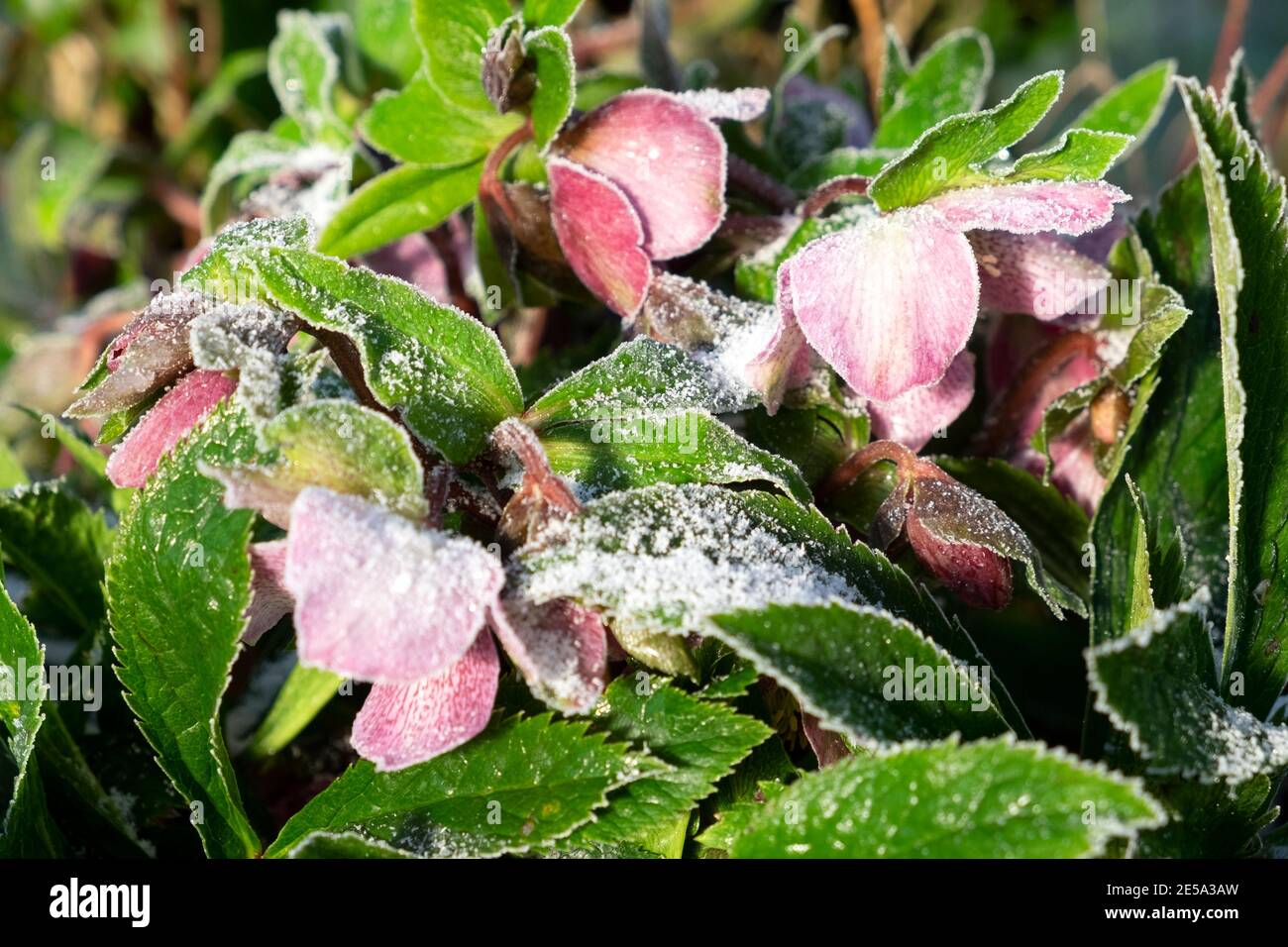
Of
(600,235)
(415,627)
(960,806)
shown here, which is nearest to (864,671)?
(960,806)

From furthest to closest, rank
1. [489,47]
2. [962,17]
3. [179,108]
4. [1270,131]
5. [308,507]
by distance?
[962,17]
[179,108]
[1270,131]
[489,47]
[308,507]

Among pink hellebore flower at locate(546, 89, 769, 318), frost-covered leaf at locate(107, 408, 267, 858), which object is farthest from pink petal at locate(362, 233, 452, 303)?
frost-covered leaf at locate(107, 408, 267, 858)

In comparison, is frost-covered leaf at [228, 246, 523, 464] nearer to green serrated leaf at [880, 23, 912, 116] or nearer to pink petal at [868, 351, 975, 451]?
pink petal at [868, 351, 975, 451]

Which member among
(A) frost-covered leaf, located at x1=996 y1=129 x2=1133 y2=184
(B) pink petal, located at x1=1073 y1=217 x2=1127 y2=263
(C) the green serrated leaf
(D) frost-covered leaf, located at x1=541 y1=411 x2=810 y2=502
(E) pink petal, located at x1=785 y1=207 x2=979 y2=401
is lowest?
(D) frost-covered leaf, located at x1=541 y1=411 x2=810 y2=502

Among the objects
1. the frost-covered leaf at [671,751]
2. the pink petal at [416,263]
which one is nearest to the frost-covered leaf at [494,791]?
the frost-covered leaf at [671,751]

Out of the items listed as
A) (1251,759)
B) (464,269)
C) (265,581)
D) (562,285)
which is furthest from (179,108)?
(1251,759)

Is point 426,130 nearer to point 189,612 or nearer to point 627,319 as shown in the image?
point 627,319

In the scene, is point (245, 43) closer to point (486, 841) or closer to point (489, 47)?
point (489, 47)
